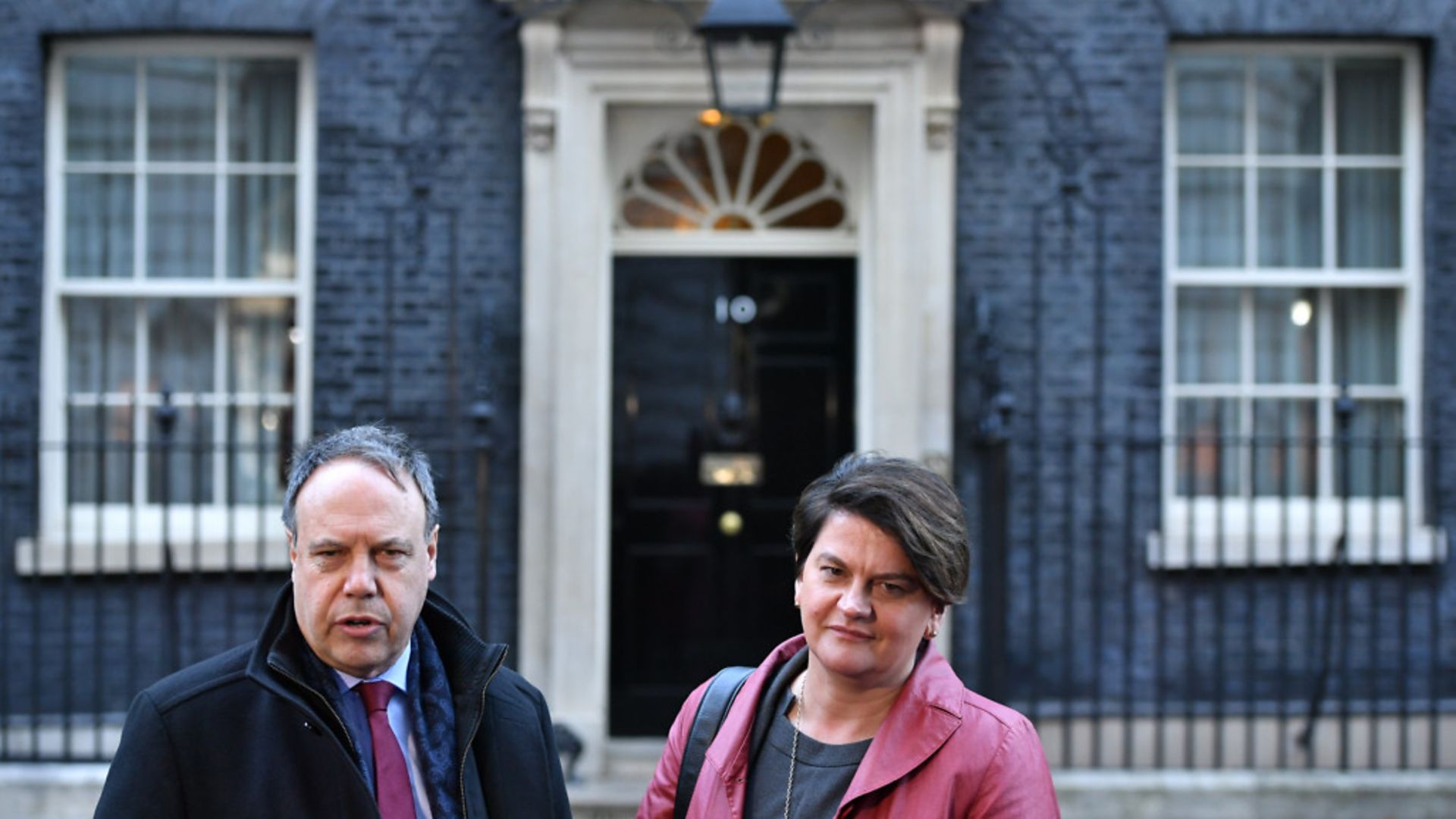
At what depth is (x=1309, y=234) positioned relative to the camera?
7809 mm

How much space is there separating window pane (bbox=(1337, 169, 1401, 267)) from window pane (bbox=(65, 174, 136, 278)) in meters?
5.78

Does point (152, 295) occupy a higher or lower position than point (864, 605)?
higher

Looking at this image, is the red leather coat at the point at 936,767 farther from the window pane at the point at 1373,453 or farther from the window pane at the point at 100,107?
the window pane at the point at 100,107

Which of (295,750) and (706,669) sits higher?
(295,750)

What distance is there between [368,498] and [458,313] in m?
4.97

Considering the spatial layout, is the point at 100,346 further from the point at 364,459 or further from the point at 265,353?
the point at 364,459

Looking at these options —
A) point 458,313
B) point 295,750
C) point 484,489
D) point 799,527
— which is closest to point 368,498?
point 295,750

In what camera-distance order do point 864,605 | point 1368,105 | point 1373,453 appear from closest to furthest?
point 864,605
point 1373,453
point 1368,105

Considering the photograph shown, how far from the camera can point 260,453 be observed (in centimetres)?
761

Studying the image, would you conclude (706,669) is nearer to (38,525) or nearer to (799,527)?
(38,525)

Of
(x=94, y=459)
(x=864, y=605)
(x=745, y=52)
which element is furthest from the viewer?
(x=94, y=459)

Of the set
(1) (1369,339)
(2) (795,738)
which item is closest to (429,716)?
(2) (795,738)

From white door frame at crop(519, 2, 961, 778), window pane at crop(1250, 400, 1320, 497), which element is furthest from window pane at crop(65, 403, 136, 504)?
window pane at crop(1250, 400, 1320, 497)

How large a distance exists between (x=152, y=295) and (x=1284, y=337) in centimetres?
540
